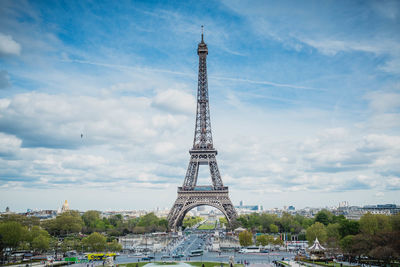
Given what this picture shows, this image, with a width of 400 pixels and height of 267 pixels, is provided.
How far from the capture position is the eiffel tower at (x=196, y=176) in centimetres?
8650

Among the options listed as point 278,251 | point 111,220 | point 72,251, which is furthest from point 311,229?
point 111,220

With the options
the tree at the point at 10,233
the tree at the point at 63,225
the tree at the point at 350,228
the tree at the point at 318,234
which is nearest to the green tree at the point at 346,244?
the tree at the point at 350,228

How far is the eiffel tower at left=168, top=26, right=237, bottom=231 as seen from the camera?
3406 inches

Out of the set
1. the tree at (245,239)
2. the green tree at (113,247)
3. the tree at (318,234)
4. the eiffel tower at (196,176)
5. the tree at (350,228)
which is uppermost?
the eiffel tower at (196,176)

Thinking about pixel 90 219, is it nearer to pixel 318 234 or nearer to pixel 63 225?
pixel 63 225

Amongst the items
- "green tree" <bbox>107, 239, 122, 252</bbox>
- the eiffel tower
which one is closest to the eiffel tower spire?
the eiffel tower

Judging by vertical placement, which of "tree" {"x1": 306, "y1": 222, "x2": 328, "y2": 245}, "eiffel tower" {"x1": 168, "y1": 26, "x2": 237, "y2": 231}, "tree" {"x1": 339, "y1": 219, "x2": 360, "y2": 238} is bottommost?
"tree" {"x1": 306, "y1": 222, "x2": 328, "y2": 245}

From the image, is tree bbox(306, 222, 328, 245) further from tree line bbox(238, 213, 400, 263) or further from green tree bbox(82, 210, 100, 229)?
green tree bbox(82, 210, 100, 229)

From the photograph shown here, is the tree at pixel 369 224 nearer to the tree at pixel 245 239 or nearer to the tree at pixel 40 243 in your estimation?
the tree at pixel 245 239

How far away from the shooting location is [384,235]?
46312 millimetres

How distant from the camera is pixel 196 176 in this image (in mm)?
90500

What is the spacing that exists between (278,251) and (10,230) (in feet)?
153

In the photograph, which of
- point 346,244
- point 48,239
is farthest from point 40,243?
point 346,244

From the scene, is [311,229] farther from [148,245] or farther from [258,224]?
[258,224]
